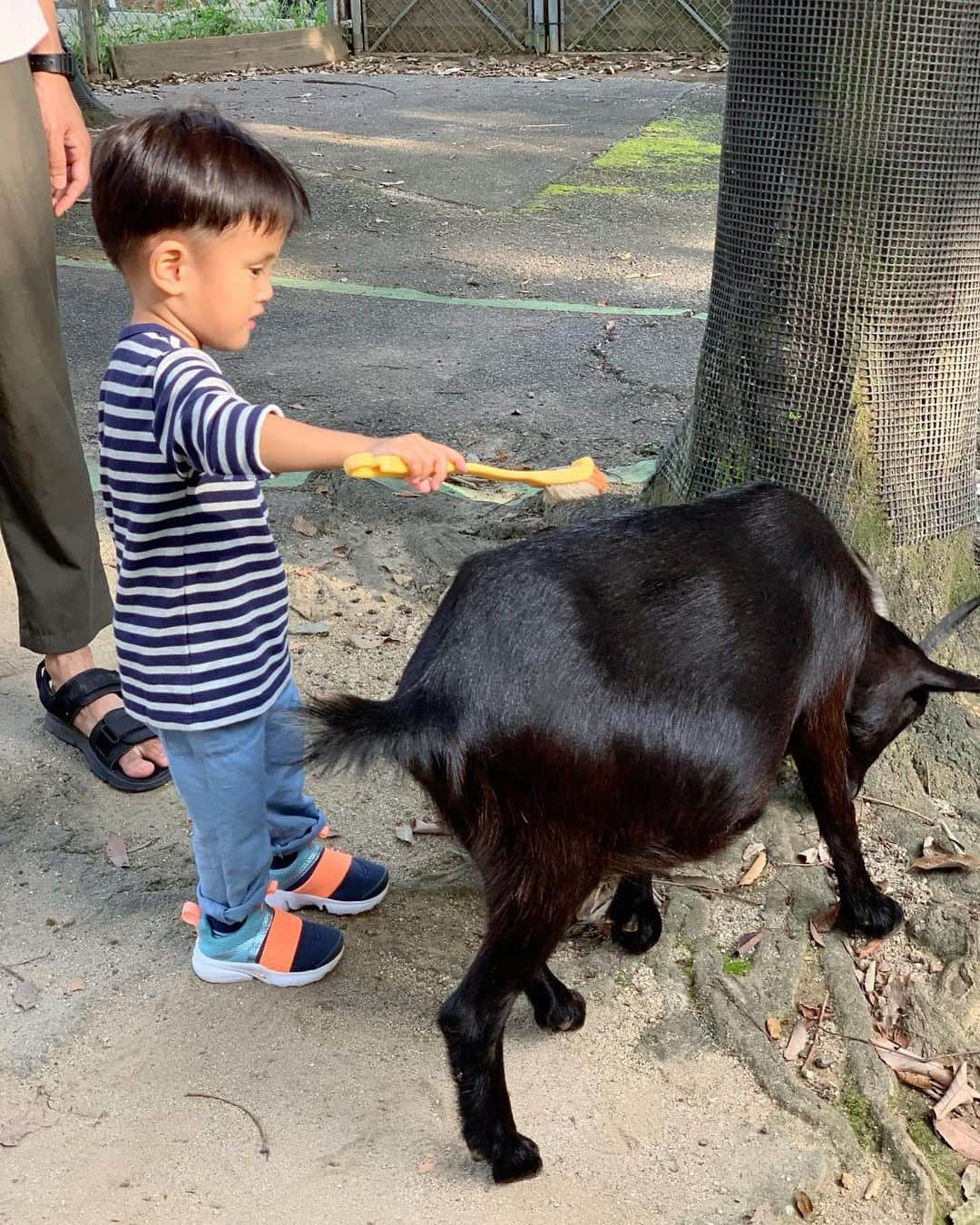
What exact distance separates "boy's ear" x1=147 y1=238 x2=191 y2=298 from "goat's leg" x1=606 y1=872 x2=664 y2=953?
149 cm

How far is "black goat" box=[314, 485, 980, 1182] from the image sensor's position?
208 cm

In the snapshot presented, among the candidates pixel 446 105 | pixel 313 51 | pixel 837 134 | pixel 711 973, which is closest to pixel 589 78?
pixel 446 105

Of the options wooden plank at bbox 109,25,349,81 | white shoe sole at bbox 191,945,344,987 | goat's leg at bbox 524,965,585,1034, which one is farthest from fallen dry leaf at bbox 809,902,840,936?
wooden plank at bbox 109,25,349,81

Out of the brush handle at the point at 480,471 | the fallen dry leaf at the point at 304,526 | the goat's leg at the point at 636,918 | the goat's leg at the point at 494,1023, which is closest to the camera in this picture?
the brush handle at the point at 480,471

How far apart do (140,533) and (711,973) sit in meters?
1.45

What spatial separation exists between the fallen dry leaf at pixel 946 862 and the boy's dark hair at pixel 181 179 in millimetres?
1990

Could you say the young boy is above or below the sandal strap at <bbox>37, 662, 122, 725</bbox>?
above

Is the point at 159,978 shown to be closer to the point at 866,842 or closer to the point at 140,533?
the point at 140,533

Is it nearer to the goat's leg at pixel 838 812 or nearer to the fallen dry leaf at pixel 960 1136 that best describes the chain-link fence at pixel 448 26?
the goat's leg at pixel 838 812

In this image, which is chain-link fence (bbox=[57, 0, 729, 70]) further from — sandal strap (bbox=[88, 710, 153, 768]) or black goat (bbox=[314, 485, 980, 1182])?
black goat (bbox=[314, 485, 980, 1182])

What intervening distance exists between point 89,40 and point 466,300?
8.48 m

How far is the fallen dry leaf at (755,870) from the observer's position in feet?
9.82

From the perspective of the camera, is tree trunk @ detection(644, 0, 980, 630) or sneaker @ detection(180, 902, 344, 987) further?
tree trunk @ detection(644, 0, 980, 630)

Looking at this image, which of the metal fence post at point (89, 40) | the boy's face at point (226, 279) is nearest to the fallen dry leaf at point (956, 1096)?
the boy's face at point (226, 279)
